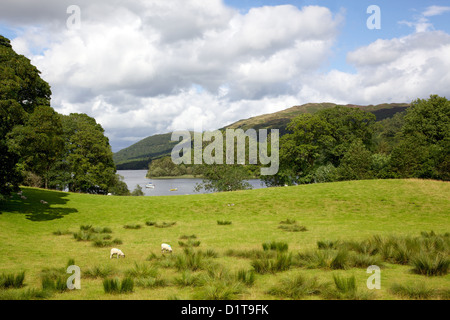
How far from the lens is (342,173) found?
46375 millimetres

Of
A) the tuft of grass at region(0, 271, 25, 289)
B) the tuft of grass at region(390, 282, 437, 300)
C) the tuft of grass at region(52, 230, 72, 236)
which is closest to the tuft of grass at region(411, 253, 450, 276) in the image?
the tuft of grass at region(390, 282, 437, 300)

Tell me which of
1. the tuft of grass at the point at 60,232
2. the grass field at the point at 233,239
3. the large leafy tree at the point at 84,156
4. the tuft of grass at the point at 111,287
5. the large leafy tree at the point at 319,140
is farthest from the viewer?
the large leafy tree at the point at 319,140

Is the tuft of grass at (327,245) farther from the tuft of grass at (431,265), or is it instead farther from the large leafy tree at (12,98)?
the large leafy tree at (12,98)

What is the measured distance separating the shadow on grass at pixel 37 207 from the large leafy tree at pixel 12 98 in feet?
7.86

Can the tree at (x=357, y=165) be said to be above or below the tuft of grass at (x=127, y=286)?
above

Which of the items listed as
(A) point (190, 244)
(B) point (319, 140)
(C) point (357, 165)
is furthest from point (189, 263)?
(B) point (319, 140)

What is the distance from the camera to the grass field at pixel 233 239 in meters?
7.81

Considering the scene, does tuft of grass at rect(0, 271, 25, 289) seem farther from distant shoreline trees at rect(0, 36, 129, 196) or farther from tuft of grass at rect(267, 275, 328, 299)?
distant shoreline trees at rect(0, 36, 129, 196)

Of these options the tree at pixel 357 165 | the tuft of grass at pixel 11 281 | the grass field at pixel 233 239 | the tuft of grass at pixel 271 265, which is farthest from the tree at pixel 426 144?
the tuft of grass at pixel 11 281

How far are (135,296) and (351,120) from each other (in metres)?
56.2

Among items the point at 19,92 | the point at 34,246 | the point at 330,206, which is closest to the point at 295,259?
the point at 34,246

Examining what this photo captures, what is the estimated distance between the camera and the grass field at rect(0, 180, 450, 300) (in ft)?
25.6
